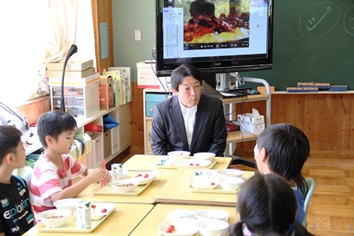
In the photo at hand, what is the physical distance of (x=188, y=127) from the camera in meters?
3.70

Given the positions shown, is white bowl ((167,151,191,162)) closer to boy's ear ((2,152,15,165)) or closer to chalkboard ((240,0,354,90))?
boy's ear ((2,152,15,165))

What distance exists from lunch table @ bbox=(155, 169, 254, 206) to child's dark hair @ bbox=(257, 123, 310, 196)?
1.24ft

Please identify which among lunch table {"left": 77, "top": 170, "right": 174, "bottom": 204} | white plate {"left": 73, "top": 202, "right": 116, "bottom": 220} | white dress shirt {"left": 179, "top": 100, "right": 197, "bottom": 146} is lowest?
lunch table {"left": 77, "top": 170, "right": 174, "bottom": 204}

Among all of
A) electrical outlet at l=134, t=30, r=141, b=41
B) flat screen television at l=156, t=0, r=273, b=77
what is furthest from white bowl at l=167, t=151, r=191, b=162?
electrical outlet at l=134, t=30, r=141, b=41

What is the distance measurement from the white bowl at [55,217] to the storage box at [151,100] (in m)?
3.18

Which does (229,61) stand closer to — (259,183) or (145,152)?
(145,152)

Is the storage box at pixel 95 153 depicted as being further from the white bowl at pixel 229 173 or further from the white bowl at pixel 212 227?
the white bowl at pixel 212 227

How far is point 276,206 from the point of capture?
1491 mm

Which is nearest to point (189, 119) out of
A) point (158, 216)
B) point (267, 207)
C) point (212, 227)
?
point (158, 216)

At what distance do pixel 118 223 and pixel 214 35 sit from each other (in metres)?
2.78

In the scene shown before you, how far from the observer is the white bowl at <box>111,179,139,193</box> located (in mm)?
2617

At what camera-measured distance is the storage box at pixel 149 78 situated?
546cm

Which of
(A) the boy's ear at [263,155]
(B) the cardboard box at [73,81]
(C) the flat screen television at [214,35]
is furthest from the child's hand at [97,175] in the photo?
(B) the cardboard box at [73,81]

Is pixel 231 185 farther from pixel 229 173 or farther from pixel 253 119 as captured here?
pixel 253 119
